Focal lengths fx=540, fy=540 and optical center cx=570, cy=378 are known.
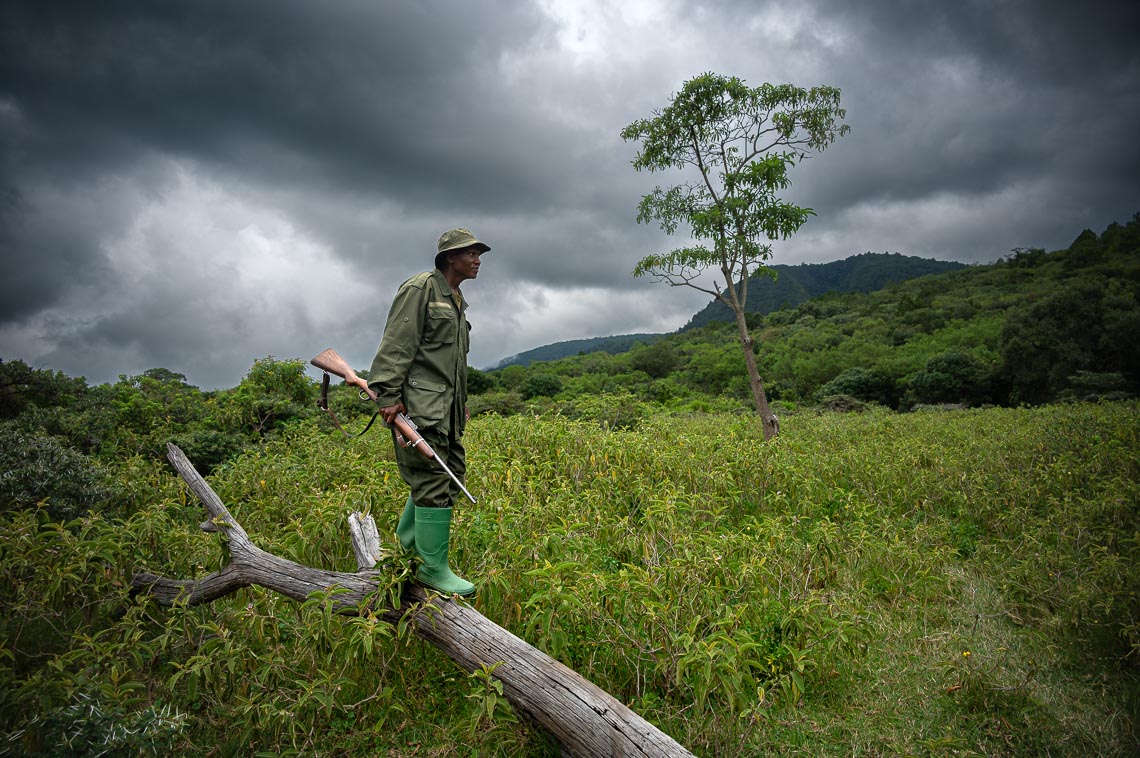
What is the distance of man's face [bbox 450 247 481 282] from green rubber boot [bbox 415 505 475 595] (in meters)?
1.42

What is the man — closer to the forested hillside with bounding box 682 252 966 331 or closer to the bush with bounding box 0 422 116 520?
the bush with bounding box 0 422 116 520

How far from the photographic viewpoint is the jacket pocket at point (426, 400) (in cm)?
301

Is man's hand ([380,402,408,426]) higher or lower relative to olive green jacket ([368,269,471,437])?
lower

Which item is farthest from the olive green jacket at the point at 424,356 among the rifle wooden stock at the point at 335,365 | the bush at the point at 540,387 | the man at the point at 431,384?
the bush at the point at 540,387

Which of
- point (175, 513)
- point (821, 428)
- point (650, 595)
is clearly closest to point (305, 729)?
point (650, 595)

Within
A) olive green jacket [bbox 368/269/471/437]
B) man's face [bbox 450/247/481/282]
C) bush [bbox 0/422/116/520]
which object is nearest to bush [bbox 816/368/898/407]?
man's face [bbox 450/247/481/282]

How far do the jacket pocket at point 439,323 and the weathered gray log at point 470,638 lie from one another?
56.6 inches

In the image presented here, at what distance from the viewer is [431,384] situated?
3098 millimetres

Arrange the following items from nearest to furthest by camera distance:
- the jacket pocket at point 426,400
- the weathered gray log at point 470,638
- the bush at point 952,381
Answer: the weathered gray log at point 470,638, the jacket pocket at point 426,400, the bush at point 952,381

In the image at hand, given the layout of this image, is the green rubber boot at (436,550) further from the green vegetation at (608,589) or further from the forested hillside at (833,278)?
the forested hillside at (833,278)

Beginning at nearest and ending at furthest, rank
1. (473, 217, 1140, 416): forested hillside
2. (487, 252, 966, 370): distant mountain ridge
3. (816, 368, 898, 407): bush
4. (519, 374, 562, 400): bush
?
(473, 217, 1140, 416): forested hillside → (519, 374, 562, 400): bush → (816, 368, 898, 407): bush → (487, 252, 966, 370): distant mountain ridge

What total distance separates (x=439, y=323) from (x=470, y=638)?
1.72 meters


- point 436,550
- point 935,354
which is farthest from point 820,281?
point 436,550

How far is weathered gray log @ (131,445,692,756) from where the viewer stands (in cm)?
237
